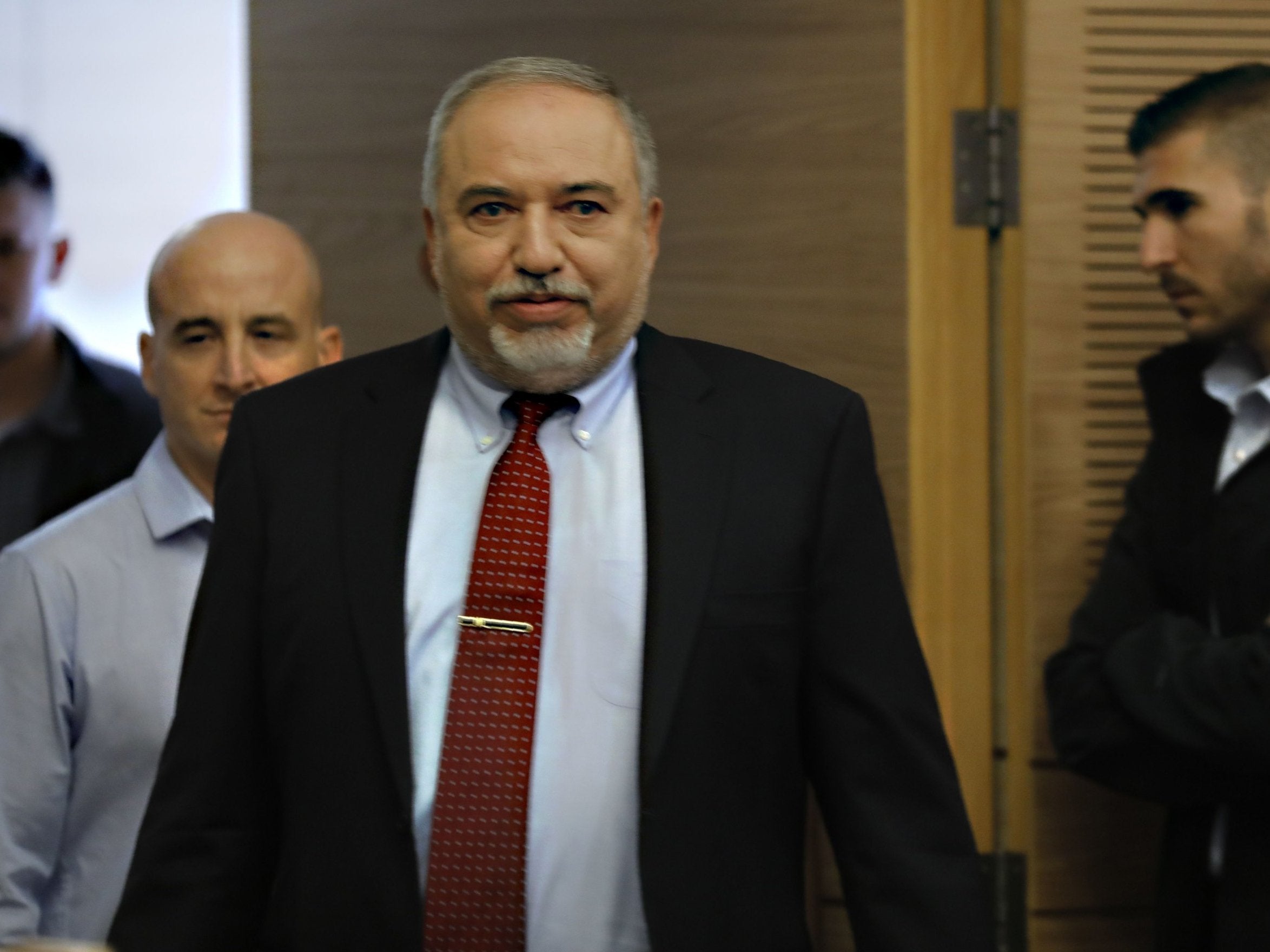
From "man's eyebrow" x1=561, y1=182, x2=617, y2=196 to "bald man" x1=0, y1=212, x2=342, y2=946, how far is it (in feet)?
2.14

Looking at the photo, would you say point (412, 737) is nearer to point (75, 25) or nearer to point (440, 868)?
point (440, 868)

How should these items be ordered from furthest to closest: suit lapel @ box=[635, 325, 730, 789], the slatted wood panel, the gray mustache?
1. the slatted wood panel
2. the gray mustache
3. suit lapel @ box=[635, 325, 730, 789]

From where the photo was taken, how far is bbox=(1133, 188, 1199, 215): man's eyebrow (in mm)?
2316

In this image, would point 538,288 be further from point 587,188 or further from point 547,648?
point 547,648

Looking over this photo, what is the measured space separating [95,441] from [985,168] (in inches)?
64.6

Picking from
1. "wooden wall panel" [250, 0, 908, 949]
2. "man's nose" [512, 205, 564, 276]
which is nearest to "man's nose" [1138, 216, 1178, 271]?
"wooden wall panel" [250, 0, 908, 949]

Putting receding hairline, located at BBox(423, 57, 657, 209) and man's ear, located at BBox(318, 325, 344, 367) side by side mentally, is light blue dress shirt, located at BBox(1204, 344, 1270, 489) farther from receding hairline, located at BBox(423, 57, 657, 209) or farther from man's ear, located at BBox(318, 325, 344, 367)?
man's ear, located at BBox(318, 325, 344, 367)

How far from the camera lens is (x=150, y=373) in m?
2.20

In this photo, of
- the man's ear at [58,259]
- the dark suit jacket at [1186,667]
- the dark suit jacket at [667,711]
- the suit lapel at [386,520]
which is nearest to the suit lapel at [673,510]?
the dark suit jacket at [667,711]

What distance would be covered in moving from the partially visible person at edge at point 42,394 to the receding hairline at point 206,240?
70 centimetres

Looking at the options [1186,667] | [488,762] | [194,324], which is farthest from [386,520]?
[1186,667]

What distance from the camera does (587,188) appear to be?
5.38ft

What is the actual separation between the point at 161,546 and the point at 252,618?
1.68 ft

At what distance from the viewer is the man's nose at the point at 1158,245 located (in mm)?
2346
